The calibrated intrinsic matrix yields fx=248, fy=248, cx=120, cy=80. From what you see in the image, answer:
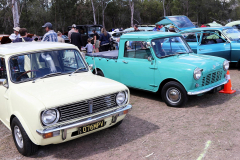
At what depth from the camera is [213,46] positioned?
9.02m

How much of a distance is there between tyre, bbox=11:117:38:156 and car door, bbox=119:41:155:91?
10.7 feet

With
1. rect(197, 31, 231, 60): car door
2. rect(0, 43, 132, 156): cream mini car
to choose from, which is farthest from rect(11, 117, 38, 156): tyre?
rect(197, 31, 231, 60): car door

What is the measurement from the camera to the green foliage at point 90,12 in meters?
45.9

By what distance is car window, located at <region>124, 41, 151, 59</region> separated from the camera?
244 inches

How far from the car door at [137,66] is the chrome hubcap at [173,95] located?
471mm

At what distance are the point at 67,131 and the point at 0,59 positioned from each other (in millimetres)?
1966

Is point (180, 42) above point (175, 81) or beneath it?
above

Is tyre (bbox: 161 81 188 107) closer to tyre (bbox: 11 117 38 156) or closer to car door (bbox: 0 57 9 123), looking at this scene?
tyre (bbox: 11 117 38 156)

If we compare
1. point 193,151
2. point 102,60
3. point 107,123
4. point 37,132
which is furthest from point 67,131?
point 102,60

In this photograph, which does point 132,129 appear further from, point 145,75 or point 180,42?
point 180,42

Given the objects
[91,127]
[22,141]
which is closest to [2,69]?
[22,141]

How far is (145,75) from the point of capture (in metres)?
6.20

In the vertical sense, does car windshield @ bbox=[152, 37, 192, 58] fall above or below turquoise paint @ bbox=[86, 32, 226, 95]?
above

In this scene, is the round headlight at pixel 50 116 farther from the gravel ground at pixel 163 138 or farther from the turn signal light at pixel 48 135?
the gravel ground at pixel 163 138
